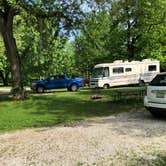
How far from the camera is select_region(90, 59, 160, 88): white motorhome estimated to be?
34062 mm

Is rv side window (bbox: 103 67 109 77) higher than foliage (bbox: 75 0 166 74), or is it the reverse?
foliage (bbox: 75 0 166 74)

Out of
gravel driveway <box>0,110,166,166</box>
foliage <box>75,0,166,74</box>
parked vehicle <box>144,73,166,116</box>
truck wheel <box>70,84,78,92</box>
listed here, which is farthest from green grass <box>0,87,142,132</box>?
truck wheel <box>70,84,78,92</box>

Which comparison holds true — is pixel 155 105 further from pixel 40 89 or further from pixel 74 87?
pixel 40 89

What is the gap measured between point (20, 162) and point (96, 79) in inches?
1098

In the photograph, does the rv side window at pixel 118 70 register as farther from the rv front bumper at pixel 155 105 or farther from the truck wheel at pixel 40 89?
the rv front bumper at pixel 155 105

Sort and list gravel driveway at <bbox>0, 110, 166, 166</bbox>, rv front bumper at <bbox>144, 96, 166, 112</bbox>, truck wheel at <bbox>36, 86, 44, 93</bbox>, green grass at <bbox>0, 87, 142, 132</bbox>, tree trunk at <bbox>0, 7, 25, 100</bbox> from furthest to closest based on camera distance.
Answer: truck wheel at <bbox>36, 86, 44, 93</bbox> < tree trunk at <bbox>0, 7, 25, 100</bbox> < green grass at <bbox>0, 87, 142, 132</bbox> < rv front bumper at <bbox>144, 96, 166, 112</bbox> < gravel driveway at <bbox>0, 110, 166, 166</bbox>

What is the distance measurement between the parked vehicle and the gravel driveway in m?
0.70

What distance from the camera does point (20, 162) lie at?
6.25 meters

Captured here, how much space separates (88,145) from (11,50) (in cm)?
1302

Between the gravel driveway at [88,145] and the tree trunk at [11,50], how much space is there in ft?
32.0

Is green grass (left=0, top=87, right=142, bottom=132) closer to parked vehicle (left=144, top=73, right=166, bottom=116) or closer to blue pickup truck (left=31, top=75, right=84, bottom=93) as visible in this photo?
parked vehicle (left=144, top=73, right=166, bottom=116)

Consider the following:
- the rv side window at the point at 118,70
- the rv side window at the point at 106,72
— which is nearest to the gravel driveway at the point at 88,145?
the rv side window at the point at 106,72

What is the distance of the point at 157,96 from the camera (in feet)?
36.1

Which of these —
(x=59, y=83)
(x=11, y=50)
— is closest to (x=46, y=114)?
(x=11, y=50)
